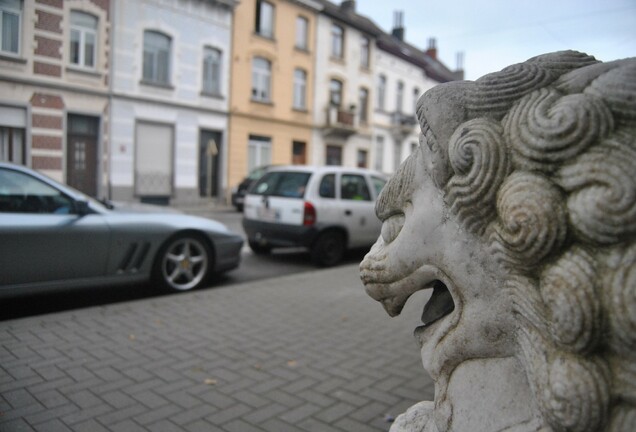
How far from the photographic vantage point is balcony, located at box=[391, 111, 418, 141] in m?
34.5

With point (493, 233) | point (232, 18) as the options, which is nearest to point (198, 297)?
point (493, 233)

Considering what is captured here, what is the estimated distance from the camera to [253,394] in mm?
3291

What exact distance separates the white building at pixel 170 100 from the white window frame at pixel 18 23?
4134 millimetres

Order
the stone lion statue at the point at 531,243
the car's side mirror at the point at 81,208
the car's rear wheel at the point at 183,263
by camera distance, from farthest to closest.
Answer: the car's rear wheel at the point at 183,263, the car's side mirror at the point at 81,208, the stone lion statue at the point at 531,243

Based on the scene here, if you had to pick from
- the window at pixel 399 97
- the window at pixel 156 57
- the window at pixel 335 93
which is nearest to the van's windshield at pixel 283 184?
the window at pixel 156 57

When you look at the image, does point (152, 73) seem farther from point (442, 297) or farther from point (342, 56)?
point (442, 297)

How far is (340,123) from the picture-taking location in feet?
94.7

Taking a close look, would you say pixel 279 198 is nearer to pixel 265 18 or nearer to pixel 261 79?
pixel 261 79

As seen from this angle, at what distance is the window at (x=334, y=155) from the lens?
97.5ft

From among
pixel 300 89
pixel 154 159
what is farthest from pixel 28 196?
pixel 300 89

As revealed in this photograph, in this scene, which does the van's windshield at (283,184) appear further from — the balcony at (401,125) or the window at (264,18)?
the balcony at (401,125)

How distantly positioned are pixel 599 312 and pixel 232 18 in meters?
23.8

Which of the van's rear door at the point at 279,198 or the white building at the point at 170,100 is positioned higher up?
the white building at the point at 170,100

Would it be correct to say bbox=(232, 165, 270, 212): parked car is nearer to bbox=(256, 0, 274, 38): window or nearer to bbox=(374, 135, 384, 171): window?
bbox=(256, 0, 274, 38): window
